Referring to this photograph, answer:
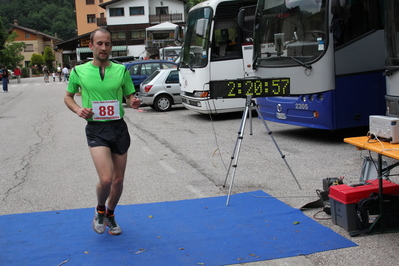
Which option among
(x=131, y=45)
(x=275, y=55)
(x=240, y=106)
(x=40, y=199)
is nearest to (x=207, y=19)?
(x=240, y=106)

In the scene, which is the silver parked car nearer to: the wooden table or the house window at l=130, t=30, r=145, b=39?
the wooden table

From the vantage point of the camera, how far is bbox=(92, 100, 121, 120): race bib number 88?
189 inches


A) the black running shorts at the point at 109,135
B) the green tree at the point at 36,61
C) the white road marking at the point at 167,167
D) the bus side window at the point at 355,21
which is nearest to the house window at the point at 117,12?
the green tree at the point at 36,61

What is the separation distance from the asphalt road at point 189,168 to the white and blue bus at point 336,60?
2.53 feet

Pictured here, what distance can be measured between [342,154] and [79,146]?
5.76 metres

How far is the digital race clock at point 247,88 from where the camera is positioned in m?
6.55

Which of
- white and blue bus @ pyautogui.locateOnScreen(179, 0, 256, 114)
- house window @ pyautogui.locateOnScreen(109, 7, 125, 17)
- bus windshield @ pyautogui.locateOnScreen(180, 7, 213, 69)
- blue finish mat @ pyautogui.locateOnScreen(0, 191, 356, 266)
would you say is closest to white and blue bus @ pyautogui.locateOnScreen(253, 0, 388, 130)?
white and blue bus @ pyautogui.locateOnScreen(179, 0, 256, 114)

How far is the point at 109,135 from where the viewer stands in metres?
4.82

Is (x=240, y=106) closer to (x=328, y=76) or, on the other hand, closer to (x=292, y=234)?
(x=328, y=76)

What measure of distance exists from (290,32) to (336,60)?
118cm

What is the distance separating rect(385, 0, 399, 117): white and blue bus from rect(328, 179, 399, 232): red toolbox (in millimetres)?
1562

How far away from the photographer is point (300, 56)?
1009 cm

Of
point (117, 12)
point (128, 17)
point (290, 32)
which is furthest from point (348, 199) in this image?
point (117, 12)

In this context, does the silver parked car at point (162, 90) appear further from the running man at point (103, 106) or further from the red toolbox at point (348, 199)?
the red toolbox at point (348, 199)
